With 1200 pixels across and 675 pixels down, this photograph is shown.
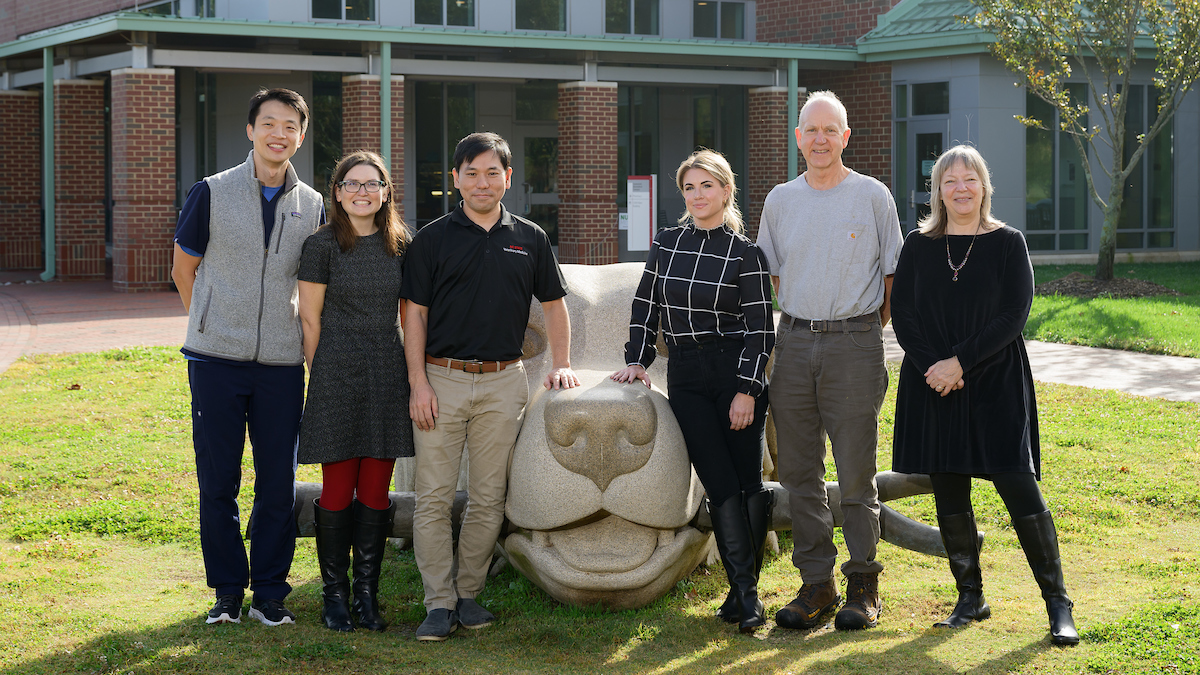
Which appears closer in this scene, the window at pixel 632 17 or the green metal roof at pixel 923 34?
the green metal roof at pixel 923 34

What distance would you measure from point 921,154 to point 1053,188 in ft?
7.72

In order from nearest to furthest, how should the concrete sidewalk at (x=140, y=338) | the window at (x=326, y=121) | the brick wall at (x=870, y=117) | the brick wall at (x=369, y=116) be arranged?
the concrete sidewalk at (x=140, y=338) < the brick wall at (x=369, y=116) < the brick wall at (x=870, y=117) < the window at (x=326, y=121)

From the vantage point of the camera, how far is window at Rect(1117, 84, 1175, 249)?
2142 centimetres

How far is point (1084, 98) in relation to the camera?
20.9 m

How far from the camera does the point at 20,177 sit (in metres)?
21.7

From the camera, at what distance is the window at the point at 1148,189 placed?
21.4 m

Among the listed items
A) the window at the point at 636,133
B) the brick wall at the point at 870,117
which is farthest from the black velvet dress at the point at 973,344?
the window at the point at 636,133

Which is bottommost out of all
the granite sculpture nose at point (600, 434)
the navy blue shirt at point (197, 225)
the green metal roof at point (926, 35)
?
the granite sculpture nose at point (600, 434)

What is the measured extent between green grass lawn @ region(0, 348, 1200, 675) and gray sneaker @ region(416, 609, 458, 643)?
0.15 ft

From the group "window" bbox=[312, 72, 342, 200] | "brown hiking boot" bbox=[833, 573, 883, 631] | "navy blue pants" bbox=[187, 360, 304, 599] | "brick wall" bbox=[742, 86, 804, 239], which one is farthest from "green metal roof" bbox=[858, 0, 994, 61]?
"navy blue pants" bbox=[187, 360, 304, 599]

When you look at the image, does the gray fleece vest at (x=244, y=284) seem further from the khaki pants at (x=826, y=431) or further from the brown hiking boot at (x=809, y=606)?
the brown hiking boot at (x=809, y=606)

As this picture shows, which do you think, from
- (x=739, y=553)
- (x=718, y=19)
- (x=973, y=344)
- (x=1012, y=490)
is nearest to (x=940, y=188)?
(x=973, y=344)

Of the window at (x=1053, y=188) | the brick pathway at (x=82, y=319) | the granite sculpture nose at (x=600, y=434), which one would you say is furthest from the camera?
the window at (x=1053, y=188)

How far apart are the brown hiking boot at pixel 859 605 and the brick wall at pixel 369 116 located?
14084 millimetres
